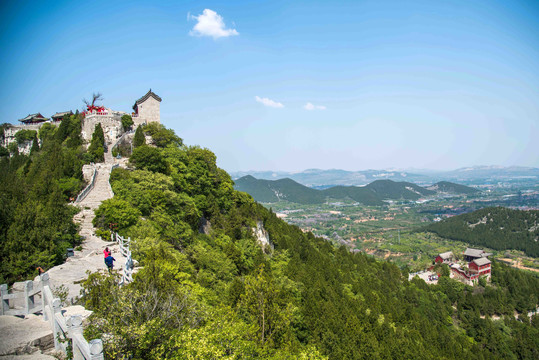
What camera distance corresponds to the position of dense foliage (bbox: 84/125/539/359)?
9.73 meters

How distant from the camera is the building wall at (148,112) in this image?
152 feet

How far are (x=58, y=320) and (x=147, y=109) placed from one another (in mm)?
43255

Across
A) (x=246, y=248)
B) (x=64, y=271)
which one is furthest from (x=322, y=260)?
(x=64, y=271)

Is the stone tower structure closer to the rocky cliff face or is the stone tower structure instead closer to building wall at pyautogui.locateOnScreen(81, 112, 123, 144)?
building wall at pyautogui.locateOnScreen(81, 112, 123, 144)

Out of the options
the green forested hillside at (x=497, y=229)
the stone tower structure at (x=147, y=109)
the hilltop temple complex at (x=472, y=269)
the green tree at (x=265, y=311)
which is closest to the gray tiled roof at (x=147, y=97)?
the stone tower structure at (x=147, y=109)

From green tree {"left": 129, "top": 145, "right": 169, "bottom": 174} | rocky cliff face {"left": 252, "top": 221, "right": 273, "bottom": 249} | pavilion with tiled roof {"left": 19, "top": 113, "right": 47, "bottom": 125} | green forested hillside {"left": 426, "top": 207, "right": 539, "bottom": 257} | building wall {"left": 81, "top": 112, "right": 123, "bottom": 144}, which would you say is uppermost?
pavilion with tiled roof {"left": 19, "top": 113, "right": 47, "bottom": 125}

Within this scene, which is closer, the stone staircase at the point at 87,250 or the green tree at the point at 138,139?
the stone staircase at the point at 87,250

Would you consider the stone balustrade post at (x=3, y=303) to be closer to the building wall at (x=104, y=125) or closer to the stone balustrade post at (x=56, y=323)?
the stone balustrade post at (x=56, y=323)

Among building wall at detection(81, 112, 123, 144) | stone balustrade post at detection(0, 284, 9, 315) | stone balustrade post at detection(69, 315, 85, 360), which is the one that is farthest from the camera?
building wall at detection(81, 112, 123, 144)

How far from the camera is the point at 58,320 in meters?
7.48

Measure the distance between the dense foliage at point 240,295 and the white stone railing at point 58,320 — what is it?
0.91m

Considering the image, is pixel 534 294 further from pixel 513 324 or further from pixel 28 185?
pixel 28 185

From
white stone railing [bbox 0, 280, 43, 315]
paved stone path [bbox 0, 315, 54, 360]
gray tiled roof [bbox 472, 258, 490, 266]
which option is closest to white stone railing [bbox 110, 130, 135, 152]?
white stone railing [bbox 0, 280, 43, 315]

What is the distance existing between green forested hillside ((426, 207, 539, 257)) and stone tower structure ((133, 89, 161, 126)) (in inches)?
4435
